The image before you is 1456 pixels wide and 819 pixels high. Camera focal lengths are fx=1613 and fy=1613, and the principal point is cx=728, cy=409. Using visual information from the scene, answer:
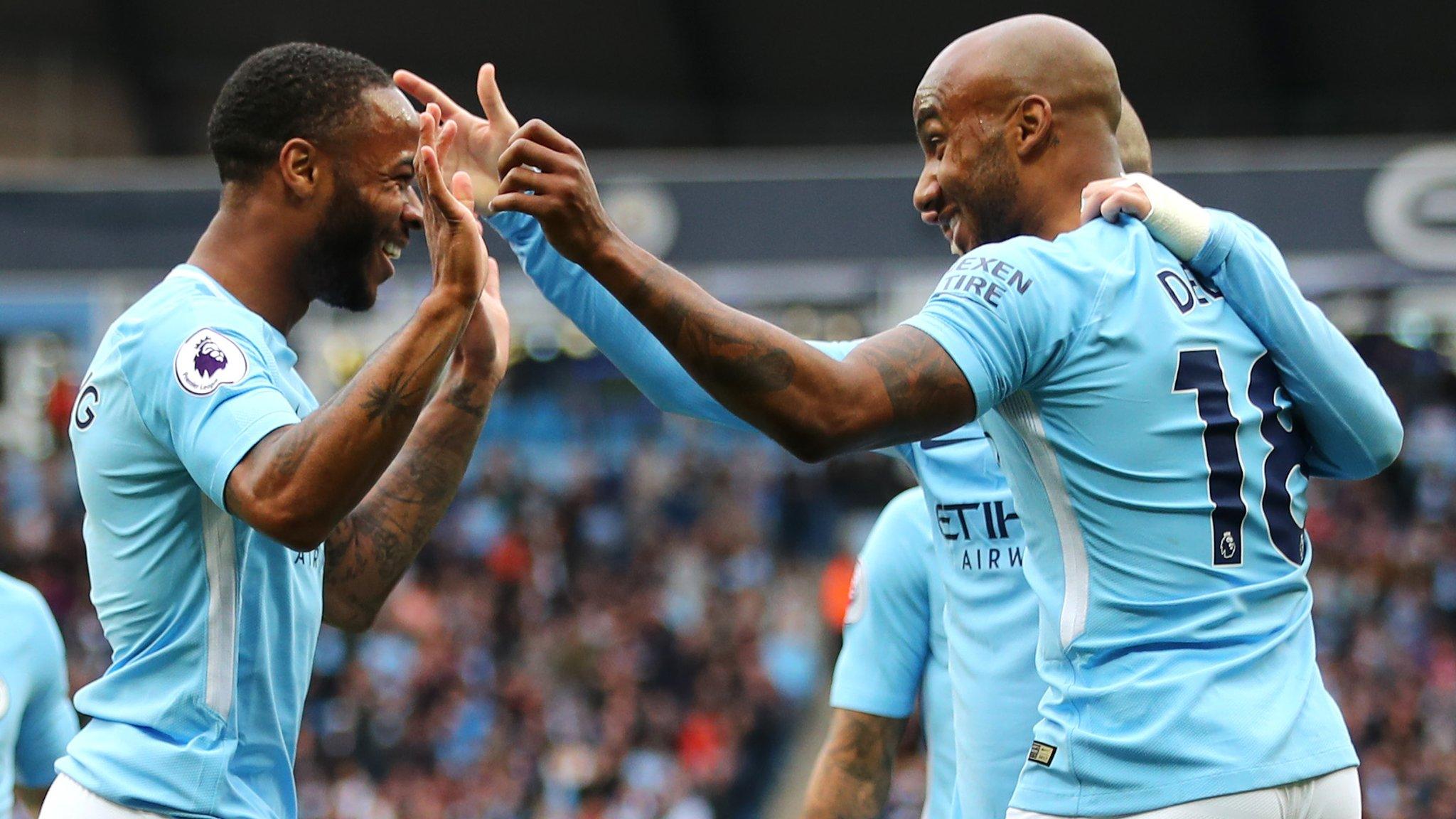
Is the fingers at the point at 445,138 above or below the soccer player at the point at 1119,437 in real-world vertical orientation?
above

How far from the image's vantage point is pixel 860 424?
94.9 inches

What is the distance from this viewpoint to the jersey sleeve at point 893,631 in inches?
156

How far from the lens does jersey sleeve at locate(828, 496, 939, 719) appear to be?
13.0 feet


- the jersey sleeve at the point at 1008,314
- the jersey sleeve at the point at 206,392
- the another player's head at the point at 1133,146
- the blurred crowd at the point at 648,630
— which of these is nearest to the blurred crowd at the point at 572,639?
the blurred crowd at the point at 648,630

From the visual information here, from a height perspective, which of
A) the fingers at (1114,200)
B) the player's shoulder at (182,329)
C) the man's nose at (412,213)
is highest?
the man's nose at (412,213)

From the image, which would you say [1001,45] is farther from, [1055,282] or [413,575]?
[413,575]

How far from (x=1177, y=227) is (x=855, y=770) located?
183 cm

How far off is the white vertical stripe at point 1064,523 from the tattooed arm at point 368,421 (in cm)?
96

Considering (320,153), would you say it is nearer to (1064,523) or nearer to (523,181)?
(523,181)

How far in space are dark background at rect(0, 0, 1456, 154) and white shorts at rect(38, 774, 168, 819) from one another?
1787 cm

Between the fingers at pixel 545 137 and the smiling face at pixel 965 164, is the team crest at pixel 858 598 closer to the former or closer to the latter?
the smiling face at pixel 965 164

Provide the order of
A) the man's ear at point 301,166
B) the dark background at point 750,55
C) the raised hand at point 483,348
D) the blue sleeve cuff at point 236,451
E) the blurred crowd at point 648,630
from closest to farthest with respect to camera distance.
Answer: the blue sleeve cuff at point 236,451 < the man's ear at point 301,166 < the raised hand at point 483,348 < the blurred crowd at point 648,630 < the dark background at point 750,55

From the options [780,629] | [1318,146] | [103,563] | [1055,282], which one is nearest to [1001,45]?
[1055,282]

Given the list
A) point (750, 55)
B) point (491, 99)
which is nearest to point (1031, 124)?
point (491, 99)
